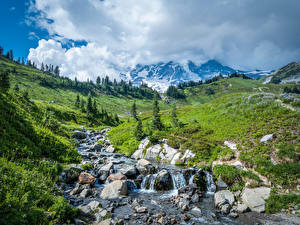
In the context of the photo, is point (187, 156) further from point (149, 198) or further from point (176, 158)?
point (149, 198)

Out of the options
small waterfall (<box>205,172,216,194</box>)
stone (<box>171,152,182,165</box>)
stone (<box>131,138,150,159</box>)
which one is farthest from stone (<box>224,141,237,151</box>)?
stone (<box>131,138,150,159</box>)

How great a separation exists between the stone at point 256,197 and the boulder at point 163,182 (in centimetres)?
834

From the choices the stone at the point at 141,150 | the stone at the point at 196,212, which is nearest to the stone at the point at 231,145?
the stone at the point at 196,212

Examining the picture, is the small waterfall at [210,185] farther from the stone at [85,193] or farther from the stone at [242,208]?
→ the stone at [85,193]

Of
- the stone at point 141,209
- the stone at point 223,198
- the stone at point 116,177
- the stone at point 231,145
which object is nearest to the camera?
the stone at point 141,209

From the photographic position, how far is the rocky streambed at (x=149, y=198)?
12.6 m

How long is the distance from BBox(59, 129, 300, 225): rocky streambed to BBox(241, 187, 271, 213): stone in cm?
92

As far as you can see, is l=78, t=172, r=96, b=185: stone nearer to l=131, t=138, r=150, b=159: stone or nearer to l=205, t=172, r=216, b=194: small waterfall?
l=205, t=172, r=216, b=194: small waterfall

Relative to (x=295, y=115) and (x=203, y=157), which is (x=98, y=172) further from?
(x=295, y=115)

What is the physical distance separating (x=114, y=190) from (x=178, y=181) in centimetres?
881

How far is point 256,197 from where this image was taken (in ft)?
50.1

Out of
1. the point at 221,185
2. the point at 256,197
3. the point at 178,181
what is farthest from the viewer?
the point at 178,181

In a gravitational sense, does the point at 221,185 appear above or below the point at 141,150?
below

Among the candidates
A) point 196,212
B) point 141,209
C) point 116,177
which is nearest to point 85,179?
point 116,177
